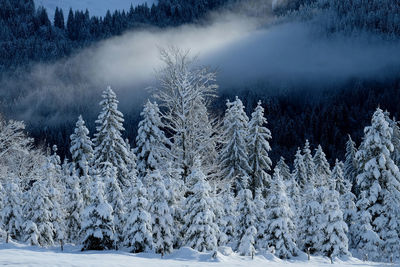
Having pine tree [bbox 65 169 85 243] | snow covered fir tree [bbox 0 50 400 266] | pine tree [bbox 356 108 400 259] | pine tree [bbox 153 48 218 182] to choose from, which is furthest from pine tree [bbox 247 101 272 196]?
pine tree [bbox 153 48 218 182]

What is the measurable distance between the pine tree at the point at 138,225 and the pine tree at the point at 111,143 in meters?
15.7

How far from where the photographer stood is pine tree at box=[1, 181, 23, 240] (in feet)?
91.6

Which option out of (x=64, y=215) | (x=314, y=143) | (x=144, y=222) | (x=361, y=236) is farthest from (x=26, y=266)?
(x=314, y=143)

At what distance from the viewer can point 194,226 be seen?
2106 cm

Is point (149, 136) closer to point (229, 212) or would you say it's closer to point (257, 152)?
point (257, 152)

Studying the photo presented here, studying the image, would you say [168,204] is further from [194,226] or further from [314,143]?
[314,143]

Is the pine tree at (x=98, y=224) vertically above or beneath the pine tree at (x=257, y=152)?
beneath

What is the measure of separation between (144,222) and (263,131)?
20.0m

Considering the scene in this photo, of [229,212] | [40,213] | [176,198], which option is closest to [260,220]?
[229,212]

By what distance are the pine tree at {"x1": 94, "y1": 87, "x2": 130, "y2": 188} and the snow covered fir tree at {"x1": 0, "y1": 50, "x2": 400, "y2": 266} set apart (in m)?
0.10

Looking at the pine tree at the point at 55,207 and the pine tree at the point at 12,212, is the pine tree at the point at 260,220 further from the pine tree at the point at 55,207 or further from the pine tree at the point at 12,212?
the pine tree at the point at 12,212

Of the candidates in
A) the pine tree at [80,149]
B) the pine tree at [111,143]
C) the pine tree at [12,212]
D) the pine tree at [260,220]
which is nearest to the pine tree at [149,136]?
the pine tree at [111,143]

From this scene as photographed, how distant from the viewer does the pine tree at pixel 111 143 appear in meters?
37.4

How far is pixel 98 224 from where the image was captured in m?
21.9
